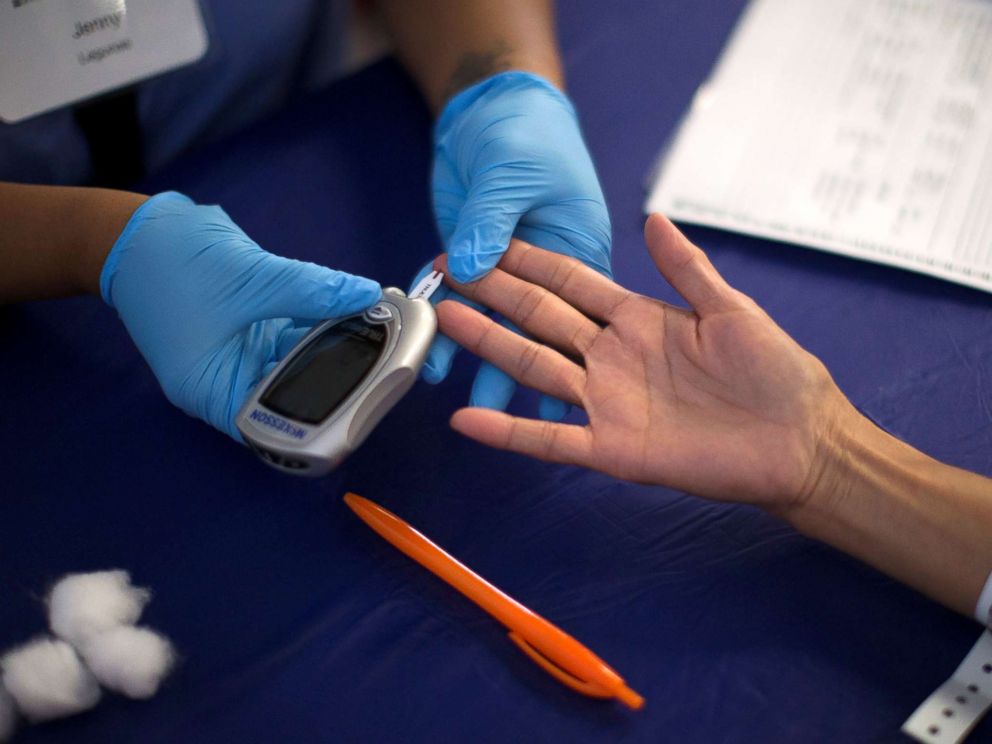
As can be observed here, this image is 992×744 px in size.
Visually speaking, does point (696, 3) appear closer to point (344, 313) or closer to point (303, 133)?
point (303, 133)

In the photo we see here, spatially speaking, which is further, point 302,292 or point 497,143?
point 497,143

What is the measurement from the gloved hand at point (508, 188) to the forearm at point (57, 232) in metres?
0.31

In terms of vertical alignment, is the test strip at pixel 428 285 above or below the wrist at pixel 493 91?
below

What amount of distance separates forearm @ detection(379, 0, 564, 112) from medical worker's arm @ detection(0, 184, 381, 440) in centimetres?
36

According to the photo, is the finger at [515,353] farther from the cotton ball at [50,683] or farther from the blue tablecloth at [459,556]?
the cotton ball at [50,683]

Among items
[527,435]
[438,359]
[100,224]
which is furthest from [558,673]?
[100,224]

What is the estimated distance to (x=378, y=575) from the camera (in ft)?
2.22

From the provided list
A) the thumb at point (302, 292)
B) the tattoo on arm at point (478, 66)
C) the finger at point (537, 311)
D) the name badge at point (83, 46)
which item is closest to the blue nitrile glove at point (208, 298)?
the thumb at point (302, 292)

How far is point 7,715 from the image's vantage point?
1.98ft

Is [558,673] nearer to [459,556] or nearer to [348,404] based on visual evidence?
[459,556]

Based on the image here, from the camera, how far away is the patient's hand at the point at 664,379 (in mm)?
677

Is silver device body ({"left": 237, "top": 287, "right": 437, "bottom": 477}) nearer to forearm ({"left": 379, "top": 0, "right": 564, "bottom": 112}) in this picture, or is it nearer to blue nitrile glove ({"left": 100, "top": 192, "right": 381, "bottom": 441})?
blue nitrile glove ({"left": 100, "top": 192, "right": 381, "bottom": 441})

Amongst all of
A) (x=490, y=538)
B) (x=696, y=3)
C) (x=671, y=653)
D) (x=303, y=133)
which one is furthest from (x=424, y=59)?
(x=671, y=653)

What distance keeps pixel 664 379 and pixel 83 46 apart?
673 mm
